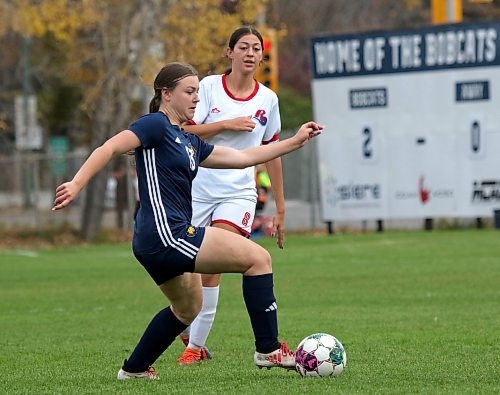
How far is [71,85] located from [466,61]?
85.5 ft

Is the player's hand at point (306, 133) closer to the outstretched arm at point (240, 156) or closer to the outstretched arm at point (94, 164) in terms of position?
the outstretched arm at point (240, 156)

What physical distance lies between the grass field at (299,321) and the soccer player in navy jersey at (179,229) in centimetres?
29

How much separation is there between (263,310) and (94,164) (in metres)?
1.43

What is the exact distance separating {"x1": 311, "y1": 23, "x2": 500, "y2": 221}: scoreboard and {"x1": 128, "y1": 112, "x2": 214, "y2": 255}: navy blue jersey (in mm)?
19434

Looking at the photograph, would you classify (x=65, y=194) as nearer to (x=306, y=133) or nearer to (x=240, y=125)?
(x=306, y=133)

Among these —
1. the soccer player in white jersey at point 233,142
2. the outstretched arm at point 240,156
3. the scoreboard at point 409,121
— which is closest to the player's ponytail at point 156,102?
the outstretched arm at point 240,156

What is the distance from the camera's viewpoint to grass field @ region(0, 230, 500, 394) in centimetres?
758

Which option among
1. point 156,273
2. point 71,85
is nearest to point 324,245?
point 156,273

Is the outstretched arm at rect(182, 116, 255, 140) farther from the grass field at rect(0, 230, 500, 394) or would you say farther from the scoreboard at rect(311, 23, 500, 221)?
the scoreboard at rect(311, 23, 500, 221)

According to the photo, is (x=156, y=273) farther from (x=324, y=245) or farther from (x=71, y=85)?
(x=71, y=85)

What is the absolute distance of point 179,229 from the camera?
7.16m

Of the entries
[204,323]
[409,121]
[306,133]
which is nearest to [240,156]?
[306,133]

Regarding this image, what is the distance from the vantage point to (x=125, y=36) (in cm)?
2920

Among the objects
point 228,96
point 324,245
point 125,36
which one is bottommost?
point 324,245
